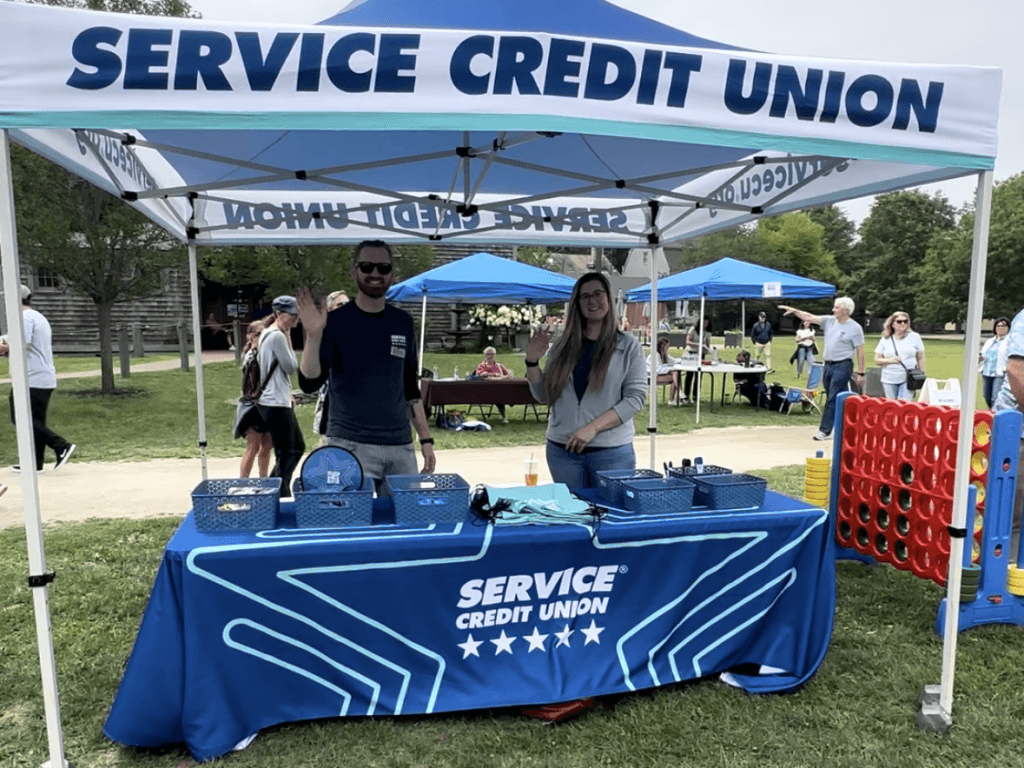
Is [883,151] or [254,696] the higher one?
[883,151]

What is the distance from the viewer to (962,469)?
2.98 meters

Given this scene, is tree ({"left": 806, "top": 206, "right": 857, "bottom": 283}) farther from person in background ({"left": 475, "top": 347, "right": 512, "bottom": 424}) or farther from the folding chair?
person in background ({"left": 475, "top": 347, "right": 512, "bottom": 424})

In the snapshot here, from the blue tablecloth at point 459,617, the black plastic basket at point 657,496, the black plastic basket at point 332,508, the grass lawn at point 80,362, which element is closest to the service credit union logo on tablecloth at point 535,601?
the blue tablecloth at point 459,617

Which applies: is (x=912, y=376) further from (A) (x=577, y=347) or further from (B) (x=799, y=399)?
(A) (x=577, y=347)

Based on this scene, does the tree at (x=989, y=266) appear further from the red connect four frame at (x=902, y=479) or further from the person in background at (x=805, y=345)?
the red connect four frame at (x=902, y=479)

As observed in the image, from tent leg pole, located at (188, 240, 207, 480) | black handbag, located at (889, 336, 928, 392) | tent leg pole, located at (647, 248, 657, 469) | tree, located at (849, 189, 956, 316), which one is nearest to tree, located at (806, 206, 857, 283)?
tree, located at (849, 189, 956, 316)

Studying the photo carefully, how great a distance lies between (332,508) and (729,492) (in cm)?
170

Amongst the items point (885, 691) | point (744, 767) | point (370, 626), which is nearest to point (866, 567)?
point (885, 691)

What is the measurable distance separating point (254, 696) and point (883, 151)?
3075 millimetres

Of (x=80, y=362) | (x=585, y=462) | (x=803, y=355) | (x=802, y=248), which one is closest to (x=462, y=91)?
(x=585, y=462)

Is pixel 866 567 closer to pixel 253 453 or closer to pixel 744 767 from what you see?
pixel 744 767

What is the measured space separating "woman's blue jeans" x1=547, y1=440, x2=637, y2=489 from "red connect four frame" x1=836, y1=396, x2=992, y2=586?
178 centimetres

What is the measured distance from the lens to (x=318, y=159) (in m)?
4.70

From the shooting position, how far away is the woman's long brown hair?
12.1 ft
